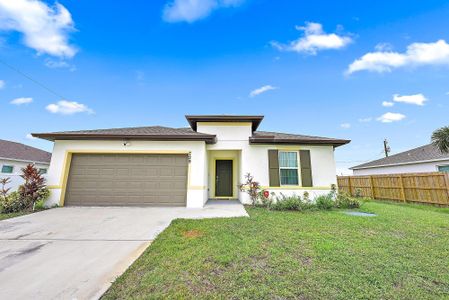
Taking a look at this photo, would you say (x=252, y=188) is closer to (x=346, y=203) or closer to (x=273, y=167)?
(x=273, y=167)

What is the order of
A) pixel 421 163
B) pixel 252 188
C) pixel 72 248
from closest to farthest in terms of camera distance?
1. pixel 72 248
2. pixel 252 188
3. pixel 421 163

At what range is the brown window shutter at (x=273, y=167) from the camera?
8.60 meters

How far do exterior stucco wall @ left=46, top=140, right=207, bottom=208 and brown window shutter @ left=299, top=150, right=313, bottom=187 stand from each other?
183 inches

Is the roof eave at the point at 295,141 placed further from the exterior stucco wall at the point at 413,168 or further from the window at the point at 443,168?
the exterior stucco wall at the point at 413,168

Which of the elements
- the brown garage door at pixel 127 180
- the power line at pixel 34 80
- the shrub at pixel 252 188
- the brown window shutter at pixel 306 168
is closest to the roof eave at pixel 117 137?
the brown garage door at pixel 127 180

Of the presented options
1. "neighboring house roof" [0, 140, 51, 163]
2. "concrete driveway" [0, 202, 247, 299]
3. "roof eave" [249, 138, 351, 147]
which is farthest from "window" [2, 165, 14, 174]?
"roof eave" [249, 138, 351, 147]

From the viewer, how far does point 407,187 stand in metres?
10.2

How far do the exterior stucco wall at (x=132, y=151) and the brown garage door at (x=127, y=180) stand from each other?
0.23m

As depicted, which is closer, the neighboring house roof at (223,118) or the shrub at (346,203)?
the shrub at (346,203)

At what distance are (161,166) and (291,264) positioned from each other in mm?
6540

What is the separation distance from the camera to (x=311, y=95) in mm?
13828

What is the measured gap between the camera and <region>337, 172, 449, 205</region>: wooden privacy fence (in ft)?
28.7

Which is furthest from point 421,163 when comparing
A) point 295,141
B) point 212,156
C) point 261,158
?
point 212,156

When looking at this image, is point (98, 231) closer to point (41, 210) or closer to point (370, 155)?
point (41, 210)
